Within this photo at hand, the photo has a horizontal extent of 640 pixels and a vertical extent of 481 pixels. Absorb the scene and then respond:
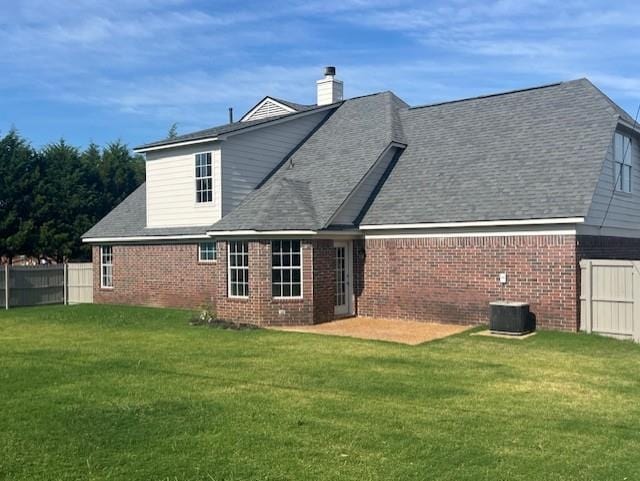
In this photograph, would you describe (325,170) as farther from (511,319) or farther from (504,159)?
(511,319)

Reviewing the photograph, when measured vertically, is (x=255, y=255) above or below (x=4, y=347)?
above

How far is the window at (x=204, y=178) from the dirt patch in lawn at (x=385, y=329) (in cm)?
632

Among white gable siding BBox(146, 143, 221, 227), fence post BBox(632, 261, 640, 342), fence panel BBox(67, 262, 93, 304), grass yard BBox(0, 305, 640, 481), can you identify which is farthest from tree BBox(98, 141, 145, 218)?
fence post BBox(632, 261, 640, 342)

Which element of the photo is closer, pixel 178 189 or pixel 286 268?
pixel 286 268

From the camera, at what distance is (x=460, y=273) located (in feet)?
56.5

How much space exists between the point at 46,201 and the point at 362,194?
76.3ft

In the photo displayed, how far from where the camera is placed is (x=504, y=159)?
18.4 meters

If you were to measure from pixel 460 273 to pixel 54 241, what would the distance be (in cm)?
2554

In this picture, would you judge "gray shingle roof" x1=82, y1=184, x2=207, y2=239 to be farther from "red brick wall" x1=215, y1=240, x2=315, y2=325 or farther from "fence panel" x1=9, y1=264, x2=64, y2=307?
"red brick wall" x1=215, y1=240, x2=315, y2=325

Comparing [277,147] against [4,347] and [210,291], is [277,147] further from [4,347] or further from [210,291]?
[4,347]

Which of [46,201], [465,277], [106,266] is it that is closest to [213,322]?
[465,277]

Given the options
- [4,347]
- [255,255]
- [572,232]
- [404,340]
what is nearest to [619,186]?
[572,232]

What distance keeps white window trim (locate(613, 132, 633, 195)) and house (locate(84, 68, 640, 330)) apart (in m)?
0.09

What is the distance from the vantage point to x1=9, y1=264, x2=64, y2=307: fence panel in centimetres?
2538
